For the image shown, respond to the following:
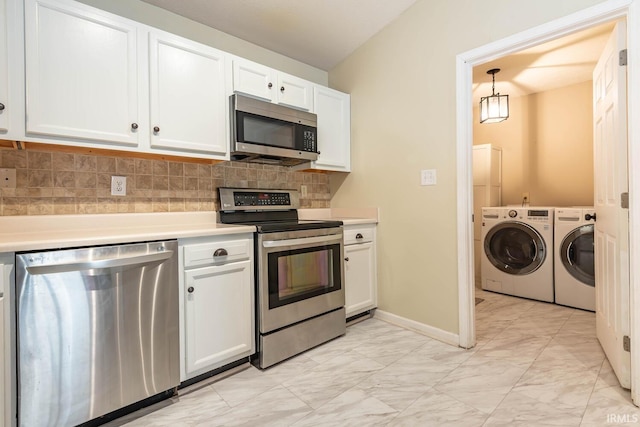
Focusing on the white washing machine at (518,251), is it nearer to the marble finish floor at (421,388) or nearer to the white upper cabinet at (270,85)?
the marble finish floor at (421,388)

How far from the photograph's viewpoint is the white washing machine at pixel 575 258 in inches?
119

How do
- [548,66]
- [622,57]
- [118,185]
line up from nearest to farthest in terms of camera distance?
[622,57] < [118,185] < [548,66]

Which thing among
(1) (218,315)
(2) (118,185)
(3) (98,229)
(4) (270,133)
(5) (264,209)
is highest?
(4) (270,133)

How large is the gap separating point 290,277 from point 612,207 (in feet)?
6.37

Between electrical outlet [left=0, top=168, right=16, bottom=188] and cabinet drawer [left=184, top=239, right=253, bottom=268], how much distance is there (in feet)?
3.17

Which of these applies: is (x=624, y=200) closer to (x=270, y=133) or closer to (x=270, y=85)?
(x=270, y=133)

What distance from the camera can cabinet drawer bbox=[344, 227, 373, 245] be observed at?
2670 mm

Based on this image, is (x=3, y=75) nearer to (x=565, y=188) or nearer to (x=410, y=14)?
(x=410, y=14)

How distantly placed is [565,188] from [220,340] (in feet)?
13.3

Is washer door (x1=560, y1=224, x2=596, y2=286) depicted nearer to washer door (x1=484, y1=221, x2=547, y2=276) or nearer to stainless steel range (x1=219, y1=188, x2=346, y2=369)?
washer door (x1=484, y1=221, x2=547, y2=276)

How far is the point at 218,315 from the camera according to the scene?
1.88 m

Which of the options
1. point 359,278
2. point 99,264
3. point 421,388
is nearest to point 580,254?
point 359,278

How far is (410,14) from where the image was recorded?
2.56m

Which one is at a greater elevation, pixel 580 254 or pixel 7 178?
pixel 7 178
